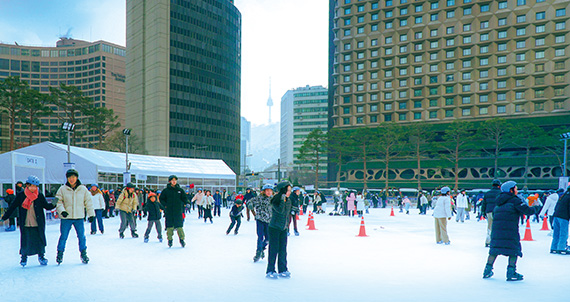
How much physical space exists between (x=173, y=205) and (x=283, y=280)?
4.43 metres

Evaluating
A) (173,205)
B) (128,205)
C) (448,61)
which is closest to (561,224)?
(173,205)

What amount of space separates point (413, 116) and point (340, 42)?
19181mm

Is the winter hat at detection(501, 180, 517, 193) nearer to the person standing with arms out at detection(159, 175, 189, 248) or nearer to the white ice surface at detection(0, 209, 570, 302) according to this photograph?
the white ice surface at detection(0, 209, 570, 302)

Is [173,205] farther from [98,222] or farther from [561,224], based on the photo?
[561,224]

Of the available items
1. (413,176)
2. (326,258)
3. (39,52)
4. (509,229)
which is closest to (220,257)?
(326,258)

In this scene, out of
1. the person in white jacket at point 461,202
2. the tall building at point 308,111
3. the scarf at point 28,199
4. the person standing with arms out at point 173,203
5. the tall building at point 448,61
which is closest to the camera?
the scarf at point 28,199

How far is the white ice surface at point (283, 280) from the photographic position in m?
5.80

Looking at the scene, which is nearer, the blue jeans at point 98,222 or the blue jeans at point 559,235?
the blue jeans at point 559,235

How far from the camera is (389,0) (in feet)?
252

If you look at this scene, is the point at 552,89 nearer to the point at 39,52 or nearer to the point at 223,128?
the point at 223,128

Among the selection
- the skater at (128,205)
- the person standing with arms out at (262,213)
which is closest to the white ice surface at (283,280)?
the person standing with arms out at (262,213)

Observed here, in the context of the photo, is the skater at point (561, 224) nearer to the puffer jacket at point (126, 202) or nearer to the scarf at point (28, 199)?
the scarf at point (28, 199)

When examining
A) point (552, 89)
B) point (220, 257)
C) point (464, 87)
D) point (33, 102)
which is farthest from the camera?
point (464, 87)

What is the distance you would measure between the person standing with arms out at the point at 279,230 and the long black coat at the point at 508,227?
10.7ft
